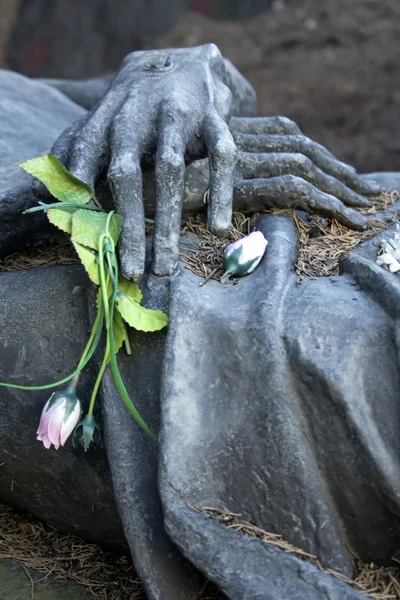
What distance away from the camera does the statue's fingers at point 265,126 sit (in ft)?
6.32

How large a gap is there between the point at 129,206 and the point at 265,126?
521mm

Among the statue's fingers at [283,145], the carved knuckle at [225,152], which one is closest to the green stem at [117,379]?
the carved knuckle at [225,152]

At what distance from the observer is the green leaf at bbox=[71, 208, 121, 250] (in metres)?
1.54

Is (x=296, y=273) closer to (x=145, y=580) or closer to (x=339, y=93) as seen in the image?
(x=145, y=580)

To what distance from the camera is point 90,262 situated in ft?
5.00

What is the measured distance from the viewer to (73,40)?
659 centimetres

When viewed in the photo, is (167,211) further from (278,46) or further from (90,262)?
(278,46)

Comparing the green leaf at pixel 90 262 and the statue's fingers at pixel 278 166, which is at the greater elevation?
the statue's fingers at pixel 278 166

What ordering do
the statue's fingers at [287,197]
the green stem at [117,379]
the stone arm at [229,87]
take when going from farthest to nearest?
1. the stone arm at [229,87]
2. the statue's fingers at [287,197]
3. the green stem at [117,379]

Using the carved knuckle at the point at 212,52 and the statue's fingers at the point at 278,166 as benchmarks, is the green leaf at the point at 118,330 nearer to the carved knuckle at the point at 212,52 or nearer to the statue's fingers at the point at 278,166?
the statue's fingers at the point at 278,166

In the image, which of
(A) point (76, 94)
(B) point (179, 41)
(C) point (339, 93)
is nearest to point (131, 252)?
(A) point (76, 94)

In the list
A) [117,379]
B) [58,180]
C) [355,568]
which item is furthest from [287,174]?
[355,568]

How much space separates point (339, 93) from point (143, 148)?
400 centimetres

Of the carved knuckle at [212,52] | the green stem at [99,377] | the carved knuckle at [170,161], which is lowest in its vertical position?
the green stem at [99,377]
